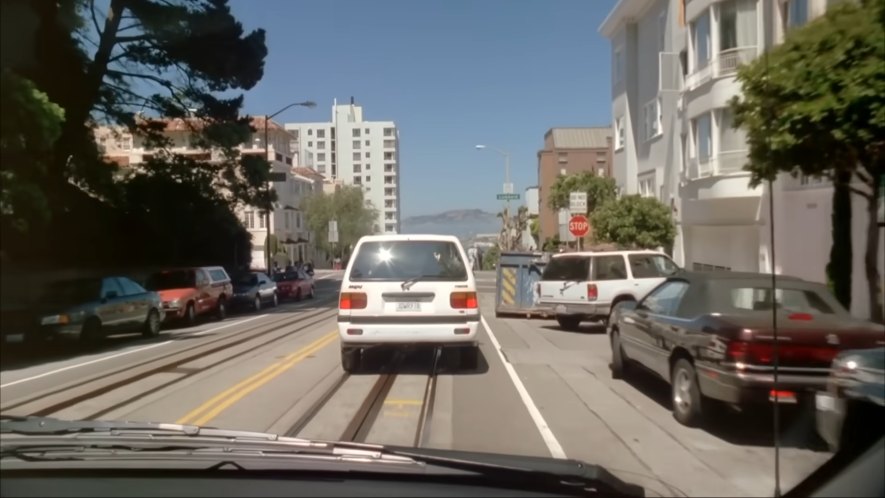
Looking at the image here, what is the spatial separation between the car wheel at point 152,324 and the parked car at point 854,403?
12356mm

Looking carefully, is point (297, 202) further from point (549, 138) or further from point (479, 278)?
point (549, 138)

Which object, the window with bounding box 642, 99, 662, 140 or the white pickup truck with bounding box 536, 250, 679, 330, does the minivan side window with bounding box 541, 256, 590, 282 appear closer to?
the white pickup truck with bounding box 536, 250, 679, 330

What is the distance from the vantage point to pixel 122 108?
6.68 metres

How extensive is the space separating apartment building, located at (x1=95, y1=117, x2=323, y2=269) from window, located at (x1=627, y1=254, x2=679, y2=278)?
7143mm

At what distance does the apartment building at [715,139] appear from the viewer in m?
5.80

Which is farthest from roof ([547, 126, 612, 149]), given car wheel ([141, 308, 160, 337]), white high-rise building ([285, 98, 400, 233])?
car wheel ([141, 308, 160, 337])

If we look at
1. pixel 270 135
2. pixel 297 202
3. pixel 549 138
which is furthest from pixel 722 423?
pixel 549 138

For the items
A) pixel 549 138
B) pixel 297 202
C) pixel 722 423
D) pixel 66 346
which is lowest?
pixel 722 423

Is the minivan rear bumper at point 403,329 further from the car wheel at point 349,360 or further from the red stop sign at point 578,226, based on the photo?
the red stop sign at point 578,226

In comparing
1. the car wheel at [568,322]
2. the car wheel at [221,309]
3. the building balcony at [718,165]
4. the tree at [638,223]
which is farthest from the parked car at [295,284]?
the building balcony at [718,165]

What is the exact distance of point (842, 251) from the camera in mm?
7695

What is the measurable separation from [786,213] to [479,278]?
34107 millimetres

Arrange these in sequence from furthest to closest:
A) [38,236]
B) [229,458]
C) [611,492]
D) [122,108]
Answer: [122,108] < [38,236] < [229,458] < [611,492]

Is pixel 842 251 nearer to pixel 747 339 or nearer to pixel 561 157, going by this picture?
pixel 747 339
